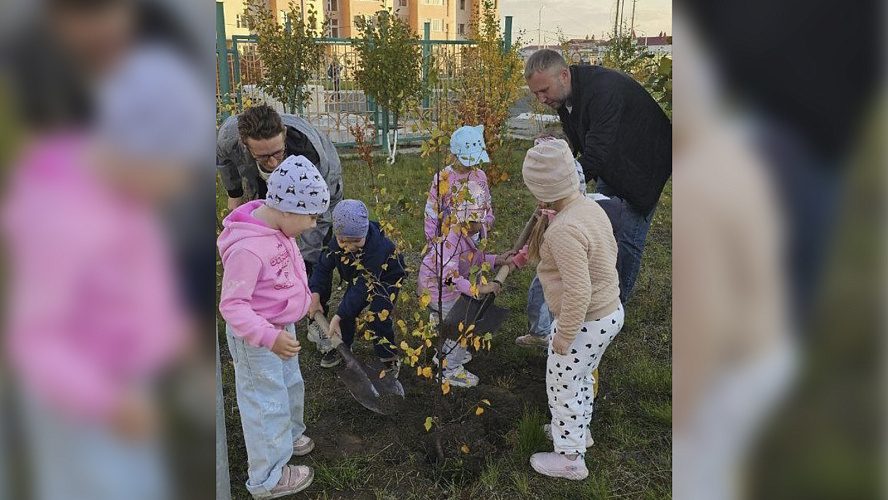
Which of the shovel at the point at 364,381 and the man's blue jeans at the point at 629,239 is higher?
the man's blue jeans at the point at 629,239

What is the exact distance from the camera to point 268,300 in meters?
2.45

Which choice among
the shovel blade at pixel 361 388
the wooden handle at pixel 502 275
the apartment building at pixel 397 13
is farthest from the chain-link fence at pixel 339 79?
the shovel blade at pixel 361 388

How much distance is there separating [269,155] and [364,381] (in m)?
1.26

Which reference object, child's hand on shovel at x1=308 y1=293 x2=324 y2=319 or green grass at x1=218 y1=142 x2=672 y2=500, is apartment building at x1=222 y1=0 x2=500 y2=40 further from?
green grass at x1=218 y1=142 x2=672 y2=500

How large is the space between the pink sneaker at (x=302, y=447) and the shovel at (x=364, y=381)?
1.13ft

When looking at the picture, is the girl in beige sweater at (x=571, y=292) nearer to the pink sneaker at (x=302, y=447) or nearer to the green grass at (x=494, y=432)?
the green grass at (x=494, y=432)

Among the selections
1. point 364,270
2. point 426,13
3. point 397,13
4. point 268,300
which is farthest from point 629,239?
point 426,13
